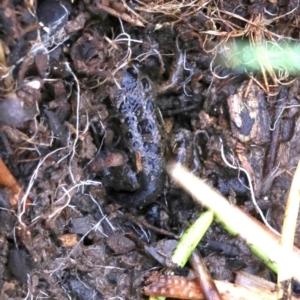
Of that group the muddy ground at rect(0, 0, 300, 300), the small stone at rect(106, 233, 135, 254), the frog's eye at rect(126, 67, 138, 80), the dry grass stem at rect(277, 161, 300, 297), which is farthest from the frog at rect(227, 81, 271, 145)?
the small stone at rect(106, 233, 135, 254)

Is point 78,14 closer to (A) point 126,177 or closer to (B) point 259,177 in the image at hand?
(A) point 126,177

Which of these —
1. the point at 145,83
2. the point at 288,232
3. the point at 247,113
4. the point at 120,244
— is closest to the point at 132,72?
the point at 145,83

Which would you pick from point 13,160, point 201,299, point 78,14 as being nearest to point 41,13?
point 78,14

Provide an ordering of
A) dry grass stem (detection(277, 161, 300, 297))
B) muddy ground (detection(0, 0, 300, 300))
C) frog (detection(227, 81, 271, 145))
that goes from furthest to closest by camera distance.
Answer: frog (detection(227, 81, 271, 145)), dry grass stem (detection(277, 161, 300, 297)), muddy ground (detection(0, 0, 300, 300))

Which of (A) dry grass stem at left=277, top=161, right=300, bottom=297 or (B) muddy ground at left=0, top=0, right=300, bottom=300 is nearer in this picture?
(B) muddy ground at left=0, top=0, right=300, bottom=300

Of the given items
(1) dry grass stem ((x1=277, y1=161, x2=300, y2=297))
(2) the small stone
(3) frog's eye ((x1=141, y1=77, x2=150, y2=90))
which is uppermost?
(3) frog's eye ((x1=141, y1=77, x2=150, y2=90))

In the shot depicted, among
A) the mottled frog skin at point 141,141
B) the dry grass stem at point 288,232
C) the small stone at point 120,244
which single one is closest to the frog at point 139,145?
the mottled frog skin at point 141,141

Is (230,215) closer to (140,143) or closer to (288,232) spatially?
(288,232)

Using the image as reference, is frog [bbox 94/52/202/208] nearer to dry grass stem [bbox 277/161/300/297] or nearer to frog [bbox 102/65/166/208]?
frog [bbox 102/65/166/208]

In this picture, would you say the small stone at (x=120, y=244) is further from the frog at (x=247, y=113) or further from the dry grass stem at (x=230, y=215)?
the frog at (x=247, y=113)
